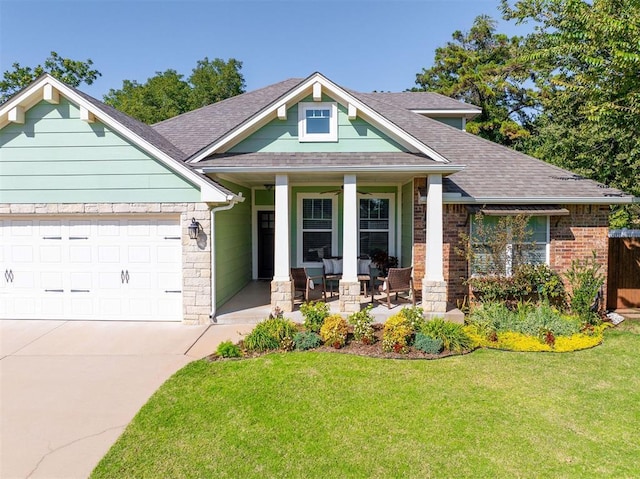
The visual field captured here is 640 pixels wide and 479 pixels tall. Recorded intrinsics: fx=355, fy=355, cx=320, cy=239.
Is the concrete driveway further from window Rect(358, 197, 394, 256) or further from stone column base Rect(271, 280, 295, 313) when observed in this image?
window Rect(358, 197, 394, 256)

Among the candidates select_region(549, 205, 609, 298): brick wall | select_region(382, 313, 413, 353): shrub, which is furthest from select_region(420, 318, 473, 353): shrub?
select_region(549, 205, 609, 298): brick wall

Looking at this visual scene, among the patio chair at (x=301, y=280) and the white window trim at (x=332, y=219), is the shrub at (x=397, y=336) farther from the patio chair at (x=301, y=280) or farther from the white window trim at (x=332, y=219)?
the white window trim at (x=332, y=219)

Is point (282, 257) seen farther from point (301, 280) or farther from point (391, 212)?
point (391, 212)

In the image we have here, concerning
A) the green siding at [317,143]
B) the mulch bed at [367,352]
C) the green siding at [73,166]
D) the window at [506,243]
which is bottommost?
the mulch bed at [367,352]

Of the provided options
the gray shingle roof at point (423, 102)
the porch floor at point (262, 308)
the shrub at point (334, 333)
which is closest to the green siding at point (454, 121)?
the gray shingle roof at point (423, 102)

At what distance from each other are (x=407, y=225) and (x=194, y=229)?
5.80 m

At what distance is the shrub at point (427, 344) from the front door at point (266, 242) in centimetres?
685

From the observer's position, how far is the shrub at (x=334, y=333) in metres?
6.37

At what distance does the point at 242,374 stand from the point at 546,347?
5.44 meters

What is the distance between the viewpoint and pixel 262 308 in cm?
843

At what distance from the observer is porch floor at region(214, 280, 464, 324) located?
7.87m

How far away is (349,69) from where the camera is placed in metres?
17.0

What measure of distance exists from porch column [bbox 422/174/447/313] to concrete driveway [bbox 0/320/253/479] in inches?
161

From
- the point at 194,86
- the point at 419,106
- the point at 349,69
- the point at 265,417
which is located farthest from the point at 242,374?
the point at 194,86
